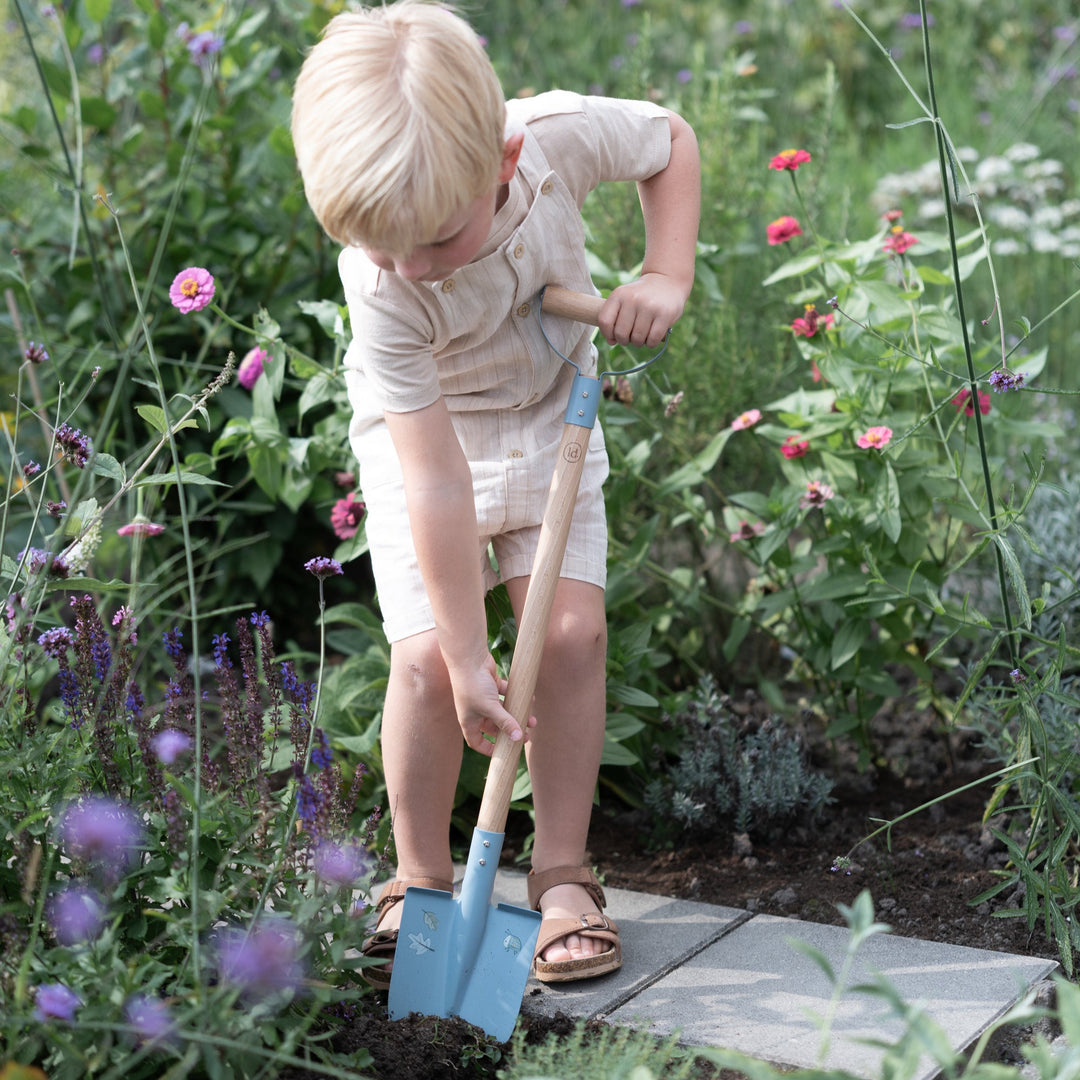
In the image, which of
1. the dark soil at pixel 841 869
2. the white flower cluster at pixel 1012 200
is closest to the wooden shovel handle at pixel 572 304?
the dark soil at pixel 841 869

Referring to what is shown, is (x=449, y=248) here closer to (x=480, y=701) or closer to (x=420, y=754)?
(x=480, y=701)

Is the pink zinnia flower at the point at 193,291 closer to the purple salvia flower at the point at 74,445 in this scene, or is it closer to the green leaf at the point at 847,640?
the purple salvia flower at the point at 74,445

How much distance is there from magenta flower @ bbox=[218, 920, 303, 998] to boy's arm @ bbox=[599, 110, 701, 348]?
0.89m

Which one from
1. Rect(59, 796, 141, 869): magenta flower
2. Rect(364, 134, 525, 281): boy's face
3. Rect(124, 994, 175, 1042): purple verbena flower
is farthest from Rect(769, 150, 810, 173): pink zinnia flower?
Rect(124, 994, 175, 1042): purple verbena flower

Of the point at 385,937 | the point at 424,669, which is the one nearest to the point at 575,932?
the point at 385,937

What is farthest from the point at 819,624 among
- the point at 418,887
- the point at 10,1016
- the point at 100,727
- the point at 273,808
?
the point at 10,1016

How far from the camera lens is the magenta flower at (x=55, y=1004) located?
3.65 feet

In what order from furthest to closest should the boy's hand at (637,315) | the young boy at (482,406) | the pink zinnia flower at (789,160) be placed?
the pink zinnia flower at (789,160) < the boy's hand at (637,315) < the young boy at (482,406)

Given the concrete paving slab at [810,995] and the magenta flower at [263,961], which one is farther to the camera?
the concrete paving slab at [810,995]

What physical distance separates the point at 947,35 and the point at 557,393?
4973mm

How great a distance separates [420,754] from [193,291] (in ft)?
2.58

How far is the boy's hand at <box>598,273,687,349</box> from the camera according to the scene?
1684 mm

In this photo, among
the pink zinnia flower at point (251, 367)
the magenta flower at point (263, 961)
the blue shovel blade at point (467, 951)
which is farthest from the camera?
the pink zinnia flower at point (251, 367)

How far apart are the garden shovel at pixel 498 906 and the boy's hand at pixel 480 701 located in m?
0.02
